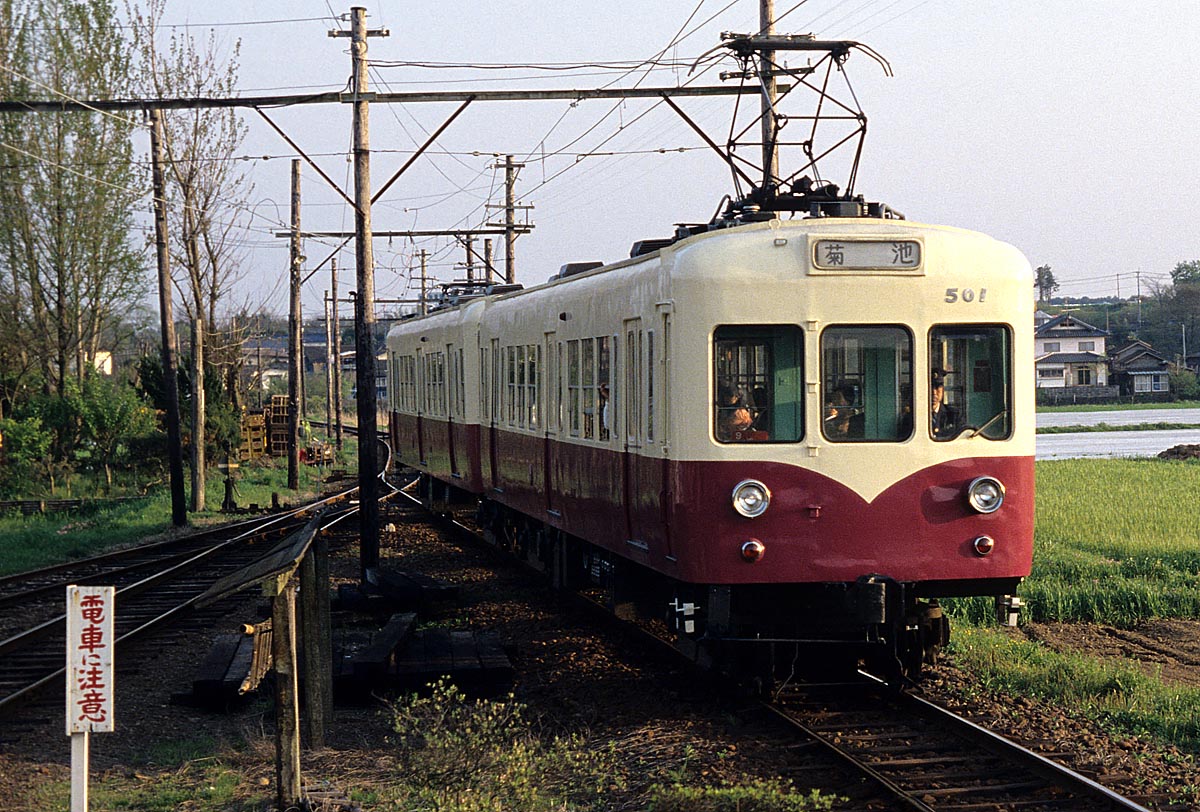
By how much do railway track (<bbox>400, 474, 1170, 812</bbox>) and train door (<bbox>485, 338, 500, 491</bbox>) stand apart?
7.54 metres

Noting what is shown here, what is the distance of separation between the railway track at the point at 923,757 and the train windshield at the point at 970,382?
1.75 m

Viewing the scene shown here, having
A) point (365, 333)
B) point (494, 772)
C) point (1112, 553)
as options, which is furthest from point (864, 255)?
point (1112, 553)

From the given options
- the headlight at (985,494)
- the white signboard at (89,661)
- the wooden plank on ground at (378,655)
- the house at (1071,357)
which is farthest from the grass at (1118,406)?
the white signboard at (89,661)

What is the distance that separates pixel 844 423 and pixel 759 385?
58 cm

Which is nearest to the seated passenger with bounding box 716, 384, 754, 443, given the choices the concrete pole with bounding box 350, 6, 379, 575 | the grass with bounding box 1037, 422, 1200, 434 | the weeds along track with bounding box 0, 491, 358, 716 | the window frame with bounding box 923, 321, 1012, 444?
the window frame with bounding box 923, 321, 1012, 444

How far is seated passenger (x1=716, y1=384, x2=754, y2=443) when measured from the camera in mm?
9062

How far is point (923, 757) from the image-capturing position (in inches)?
322

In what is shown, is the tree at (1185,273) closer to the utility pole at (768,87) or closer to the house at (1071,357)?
the house at (1071,357)

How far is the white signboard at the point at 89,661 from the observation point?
625cm

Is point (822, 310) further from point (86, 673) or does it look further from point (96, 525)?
point (96, 525)

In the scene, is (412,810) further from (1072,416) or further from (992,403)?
(1072,416)

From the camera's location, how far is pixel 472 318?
735 inches

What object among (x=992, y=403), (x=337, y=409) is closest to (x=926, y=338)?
(x=992, y=403)

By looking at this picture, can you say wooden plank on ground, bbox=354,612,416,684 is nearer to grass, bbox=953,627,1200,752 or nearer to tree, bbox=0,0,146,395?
grass, bbox=953,627,1200,752
